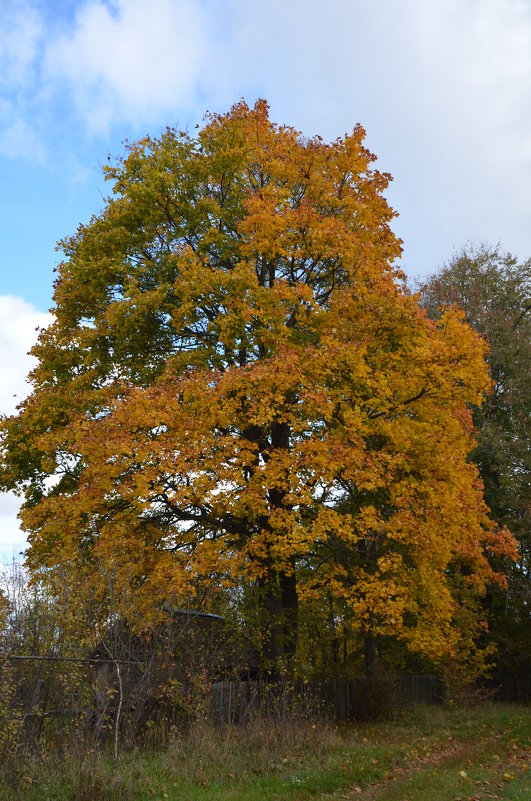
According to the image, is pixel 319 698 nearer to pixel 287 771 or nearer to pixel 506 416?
pixel 287 771

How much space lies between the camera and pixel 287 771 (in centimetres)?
1046

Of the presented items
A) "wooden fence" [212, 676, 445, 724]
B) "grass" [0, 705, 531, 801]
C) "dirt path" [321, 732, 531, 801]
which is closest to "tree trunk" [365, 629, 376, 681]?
"wooden fence" [212, 676, 445, 724]

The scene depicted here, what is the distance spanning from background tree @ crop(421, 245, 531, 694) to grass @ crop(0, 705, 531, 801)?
42.1 feet

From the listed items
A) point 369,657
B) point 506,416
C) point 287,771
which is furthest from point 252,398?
point 506,416

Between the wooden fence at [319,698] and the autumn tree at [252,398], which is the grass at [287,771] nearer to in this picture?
the wooden fence at [319,698]

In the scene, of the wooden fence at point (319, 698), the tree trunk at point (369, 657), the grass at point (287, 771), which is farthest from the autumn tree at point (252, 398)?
the tree trunk at point (369, 657)

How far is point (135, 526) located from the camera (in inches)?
602

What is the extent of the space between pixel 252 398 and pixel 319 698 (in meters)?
7.16

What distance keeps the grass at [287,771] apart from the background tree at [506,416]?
12832mm

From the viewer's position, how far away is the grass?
8.20 meters

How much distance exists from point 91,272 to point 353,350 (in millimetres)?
6839

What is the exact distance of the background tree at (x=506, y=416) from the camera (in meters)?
26.6

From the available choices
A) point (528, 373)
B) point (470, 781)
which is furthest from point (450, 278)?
point (470, 781)

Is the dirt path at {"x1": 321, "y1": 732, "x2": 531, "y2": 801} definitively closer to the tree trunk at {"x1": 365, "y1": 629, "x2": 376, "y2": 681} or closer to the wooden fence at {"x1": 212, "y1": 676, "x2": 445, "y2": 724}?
the wooden fence at {"x1": 212, "y1": 676, "x2": 445, "y2": 724}
